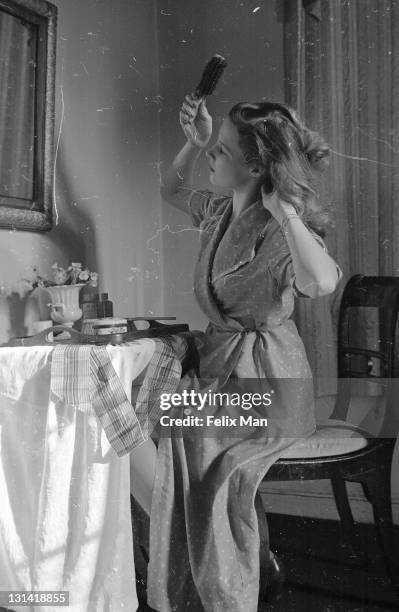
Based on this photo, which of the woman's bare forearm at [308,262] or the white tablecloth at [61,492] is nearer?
the woman's bare forearm at [308,262]

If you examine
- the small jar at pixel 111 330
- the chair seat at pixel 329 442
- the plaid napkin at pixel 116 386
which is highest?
the small jar at pixel 111 330

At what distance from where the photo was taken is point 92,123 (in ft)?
3.59

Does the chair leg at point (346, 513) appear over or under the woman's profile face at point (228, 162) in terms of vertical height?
under

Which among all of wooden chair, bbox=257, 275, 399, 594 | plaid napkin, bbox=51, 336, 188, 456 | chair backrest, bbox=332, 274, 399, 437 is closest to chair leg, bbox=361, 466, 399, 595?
wooden chair, bbox=257, 275, 399, 594

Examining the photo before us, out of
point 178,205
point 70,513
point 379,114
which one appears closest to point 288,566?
point 70,513

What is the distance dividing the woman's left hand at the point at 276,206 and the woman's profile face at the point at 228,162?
0.04 metres

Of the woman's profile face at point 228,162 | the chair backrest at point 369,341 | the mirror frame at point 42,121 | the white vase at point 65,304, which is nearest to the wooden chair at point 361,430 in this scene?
the chair backrest at point 369,341

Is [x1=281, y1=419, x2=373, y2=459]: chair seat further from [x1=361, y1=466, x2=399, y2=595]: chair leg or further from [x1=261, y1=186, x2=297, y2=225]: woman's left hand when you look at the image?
[x1=261, y1=186, x2=297, y2=225]: woman's left hand

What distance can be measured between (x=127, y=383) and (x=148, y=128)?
0.48 meters

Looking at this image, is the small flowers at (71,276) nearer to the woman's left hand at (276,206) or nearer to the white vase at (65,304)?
the white vase at (65,304)

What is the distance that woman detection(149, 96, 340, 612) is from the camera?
986mm

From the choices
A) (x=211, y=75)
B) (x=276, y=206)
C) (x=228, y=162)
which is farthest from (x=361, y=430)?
(x=211, y=75)

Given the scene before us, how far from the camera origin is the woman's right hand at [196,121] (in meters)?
1.03

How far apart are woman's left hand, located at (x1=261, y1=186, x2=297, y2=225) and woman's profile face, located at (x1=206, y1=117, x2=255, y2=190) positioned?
1.6 inches
